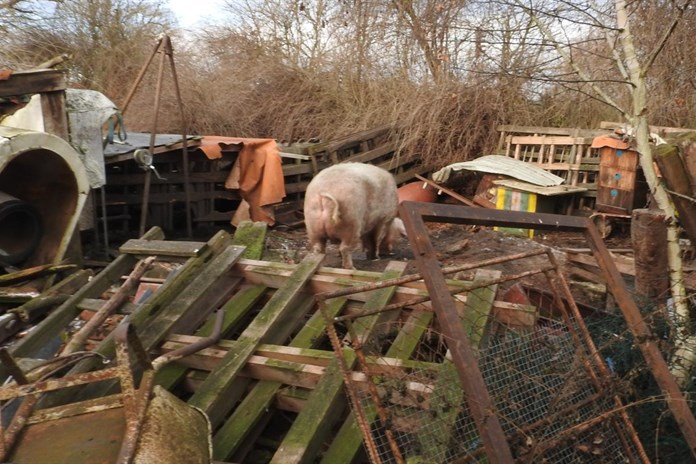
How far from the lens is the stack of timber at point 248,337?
327 cm

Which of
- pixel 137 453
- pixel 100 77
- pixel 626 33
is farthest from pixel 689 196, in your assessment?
pixel 100 77

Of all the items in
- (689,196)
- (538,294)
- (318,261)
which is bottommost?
(538,294)

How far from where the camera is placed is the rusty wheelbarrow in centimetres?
225

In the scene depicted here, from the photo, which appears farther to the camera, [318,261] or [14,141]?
[14,141]

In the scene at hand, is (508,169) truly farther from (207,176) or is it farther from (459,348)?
(459,348)

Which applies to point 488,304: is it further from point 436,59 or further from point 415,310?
point 436,59

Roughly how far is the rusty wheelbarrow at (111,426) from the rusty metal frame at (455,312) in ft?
3.27

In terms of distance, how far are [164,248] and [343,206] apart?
2867mm

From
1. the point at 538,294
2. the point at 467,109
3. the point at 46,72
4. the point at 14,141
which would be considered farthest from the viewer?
the point at 467,109

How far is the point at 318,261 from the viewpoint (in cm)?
446

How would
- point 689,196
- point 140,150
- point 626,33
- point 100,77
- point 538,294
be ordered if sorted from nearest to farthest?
1. point 689,196
2. point 626,33
3. point 538,294
4. point 140,150
5. point 100,77

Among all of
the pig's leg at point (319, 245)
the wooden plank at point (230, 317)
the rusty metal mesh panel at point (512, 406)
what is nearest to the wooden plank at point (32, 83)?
the pig's leg at point (319, 245)

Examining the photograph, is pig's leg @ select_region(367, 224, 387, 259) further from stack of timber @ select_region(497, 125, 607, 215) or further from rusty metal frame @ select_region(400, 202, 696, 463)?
rusty metal frame @ select_region(400, 202, 696, 463)

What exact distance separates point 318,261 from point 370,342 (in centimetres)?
94
